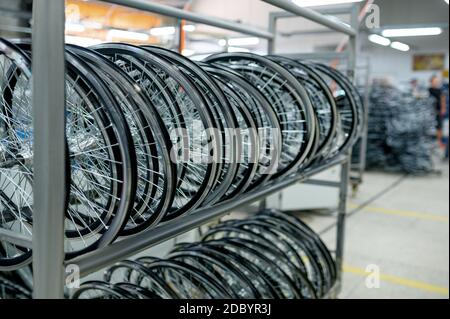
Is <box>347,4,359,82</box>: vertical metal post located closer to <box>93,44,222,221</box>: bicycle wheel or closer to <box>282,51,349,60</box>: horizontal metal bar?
<box>282,51,349,60</box>: horizontal metal bar

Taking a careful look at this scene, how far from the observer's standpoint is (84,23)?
14.3ft

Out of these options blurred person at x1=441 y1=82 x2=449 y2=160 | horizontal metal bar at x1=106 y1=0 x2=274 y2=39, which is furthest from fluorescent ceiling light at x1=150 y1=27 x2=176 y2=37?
blurred person at x1=441 y1=82 x2=449 y2=160

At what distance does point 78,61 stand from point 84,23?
386 cm

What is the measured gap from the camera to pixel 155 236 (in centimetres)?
98

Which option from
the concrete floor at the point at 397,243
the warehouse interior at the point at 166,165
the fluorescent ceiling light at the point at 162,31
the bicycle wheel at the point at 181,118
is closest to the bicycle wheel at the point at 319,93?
the warehouse interior at the point at 166,165

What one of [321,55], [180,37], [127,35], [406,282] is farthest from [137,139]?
[127,35]

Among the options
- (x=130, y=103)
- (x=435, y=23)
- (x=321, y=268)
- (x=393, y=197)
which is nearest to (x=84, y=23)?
(x=321, y=268)

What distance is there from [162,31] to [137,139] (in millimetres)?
2589

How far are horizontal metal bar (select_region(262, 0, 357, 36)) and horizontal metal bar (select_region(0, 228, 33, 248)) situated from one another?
931 millimetres

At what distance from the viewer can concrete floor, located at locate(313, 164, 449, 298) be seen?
9.92 feet

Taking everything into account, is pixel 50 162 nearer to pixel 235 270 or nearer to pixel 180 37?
pixel 235 270

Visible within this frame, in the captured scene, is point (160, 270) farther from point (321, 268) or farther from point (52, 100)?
point (52, 100)

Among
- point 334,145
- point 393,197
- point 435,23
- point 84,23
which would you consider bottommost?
point 393,197
